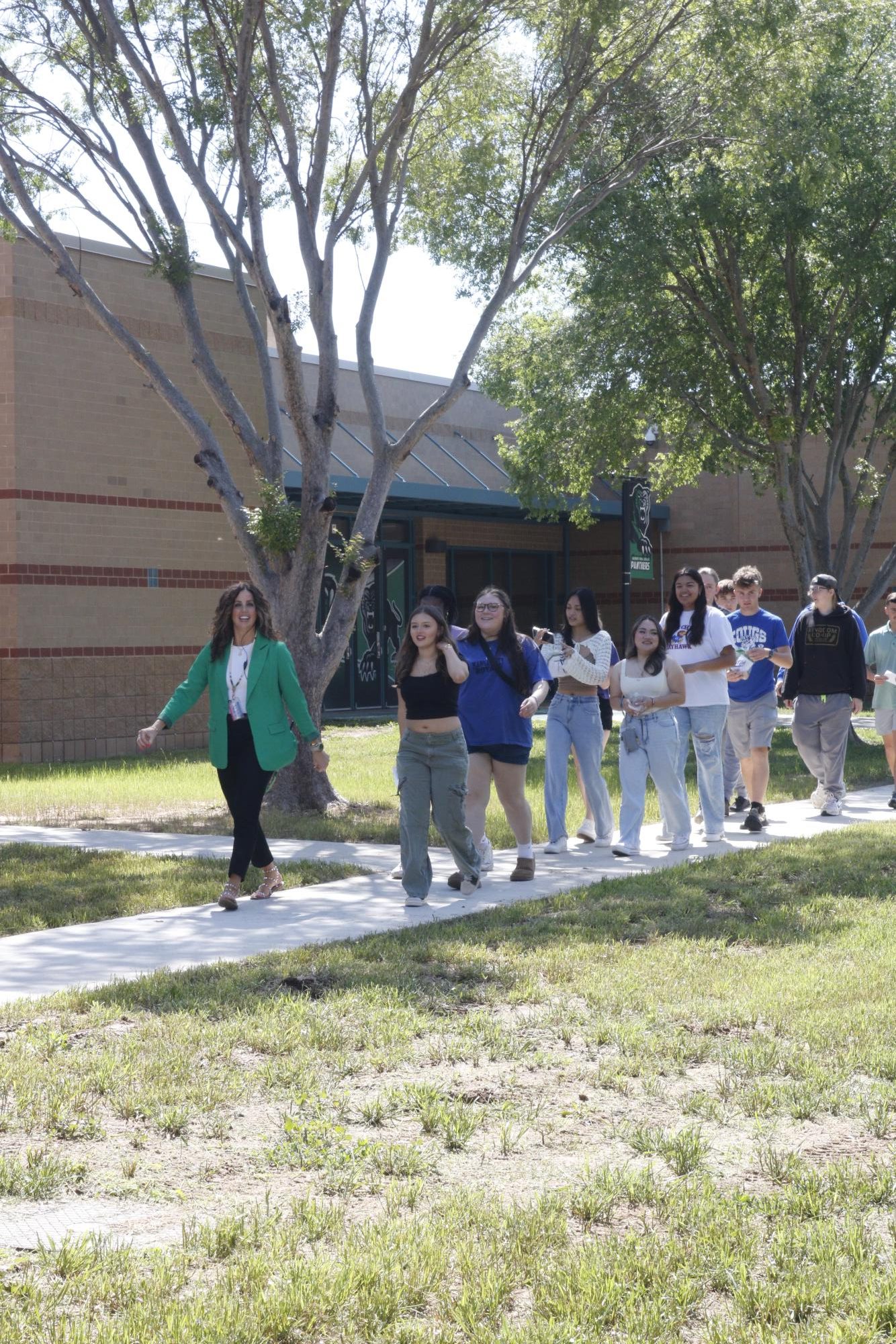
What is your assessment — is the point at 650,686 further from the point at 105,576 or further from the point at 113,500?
the point at 113,500

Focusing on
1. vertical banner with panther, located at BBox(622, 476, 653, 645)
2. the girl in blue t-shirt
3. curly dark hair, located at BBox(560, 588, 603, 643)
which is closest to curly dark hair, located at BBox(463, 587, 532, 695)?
the girl in blue t-shirt

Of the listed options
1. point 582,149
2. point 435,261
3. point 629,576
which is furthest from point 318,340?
point 629,576

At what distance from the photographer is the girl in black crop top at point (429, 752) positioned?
8.98 meters

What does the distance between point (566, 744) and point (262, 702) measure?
9.01ft

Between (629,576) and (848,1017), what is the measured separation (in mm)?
20657

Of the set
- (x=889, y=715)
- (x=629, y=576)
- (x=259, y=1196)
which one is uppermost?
(x=629, y=576)

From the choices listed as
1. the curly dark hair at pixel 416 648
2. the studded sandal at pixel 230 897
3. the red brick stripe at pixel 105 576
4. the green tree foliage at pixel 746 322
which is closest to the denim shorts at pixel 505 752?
the curly dark hair at pixel 416 648

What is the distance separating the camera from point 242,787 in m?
9.09

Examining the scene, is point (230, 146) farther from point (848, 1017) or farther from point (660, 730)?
point (848, 1017)

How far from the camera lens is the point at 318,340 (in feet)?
45.6

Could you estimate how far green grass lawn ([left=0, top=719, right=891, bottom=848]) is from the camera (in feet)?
42.0

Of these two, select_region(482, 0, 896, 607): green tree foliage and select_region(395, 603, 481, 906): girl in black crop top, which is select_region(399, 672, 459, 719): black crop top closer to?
select_region(395, 603, 481, 906): girl in black crop top

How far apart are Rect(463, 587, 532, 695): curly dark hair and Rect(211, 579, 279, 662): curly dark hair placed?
1.28m

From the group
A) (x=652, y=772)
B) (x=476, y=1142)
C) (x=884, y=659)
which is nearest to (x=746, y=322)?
(x=884, y=659)
